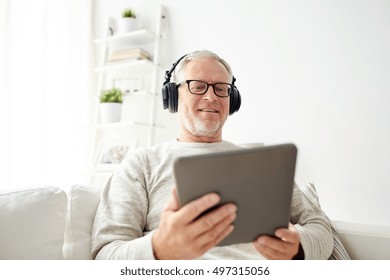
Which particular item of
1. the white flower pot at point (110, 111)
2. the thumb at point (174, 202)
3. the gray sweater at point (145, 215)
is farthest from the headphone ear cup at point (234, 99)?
the white flower pot at point (110, 111)

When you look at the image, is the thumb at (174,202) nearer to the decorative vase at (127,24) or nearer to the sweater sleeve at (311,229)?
the sweater sleeve at (311,229)

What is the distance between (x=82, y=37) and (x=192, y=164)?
86.5 inches

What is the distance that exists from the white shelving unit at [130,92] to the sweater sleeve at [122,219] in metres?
1.27

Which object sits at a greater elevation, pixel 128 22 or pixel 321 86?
pixel 128 22

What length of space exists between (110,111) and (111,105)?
4 cm

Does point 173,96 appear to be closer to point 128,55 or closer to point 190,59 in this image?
point 190,59

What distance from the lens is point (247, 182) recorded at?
0.57m

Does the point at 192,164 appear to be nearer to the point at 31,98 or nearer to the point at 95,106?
the point at 31,98

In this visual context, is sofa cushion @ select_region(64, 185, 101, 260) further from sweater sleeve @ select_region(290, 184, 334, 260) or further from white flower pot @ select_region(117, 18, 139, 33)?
white flower pot @ select_region(117, 18, 139, 33)

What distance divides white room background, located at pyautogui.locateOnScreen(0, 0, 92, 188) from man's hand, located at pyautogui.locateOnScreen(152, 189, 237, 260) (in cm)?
159

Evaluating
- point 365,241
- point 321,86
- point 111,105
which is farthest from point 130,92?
point 365,241

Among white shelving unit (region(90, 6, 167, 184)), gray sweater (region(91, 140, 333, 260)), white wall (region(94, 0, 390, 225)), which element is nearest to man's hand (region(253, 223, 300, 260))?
gray sweater (region(91, 140, 333, 260))

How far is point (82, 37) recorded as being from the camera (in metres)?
2.45

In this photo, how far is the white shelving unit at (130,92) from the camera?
7.25 ft
